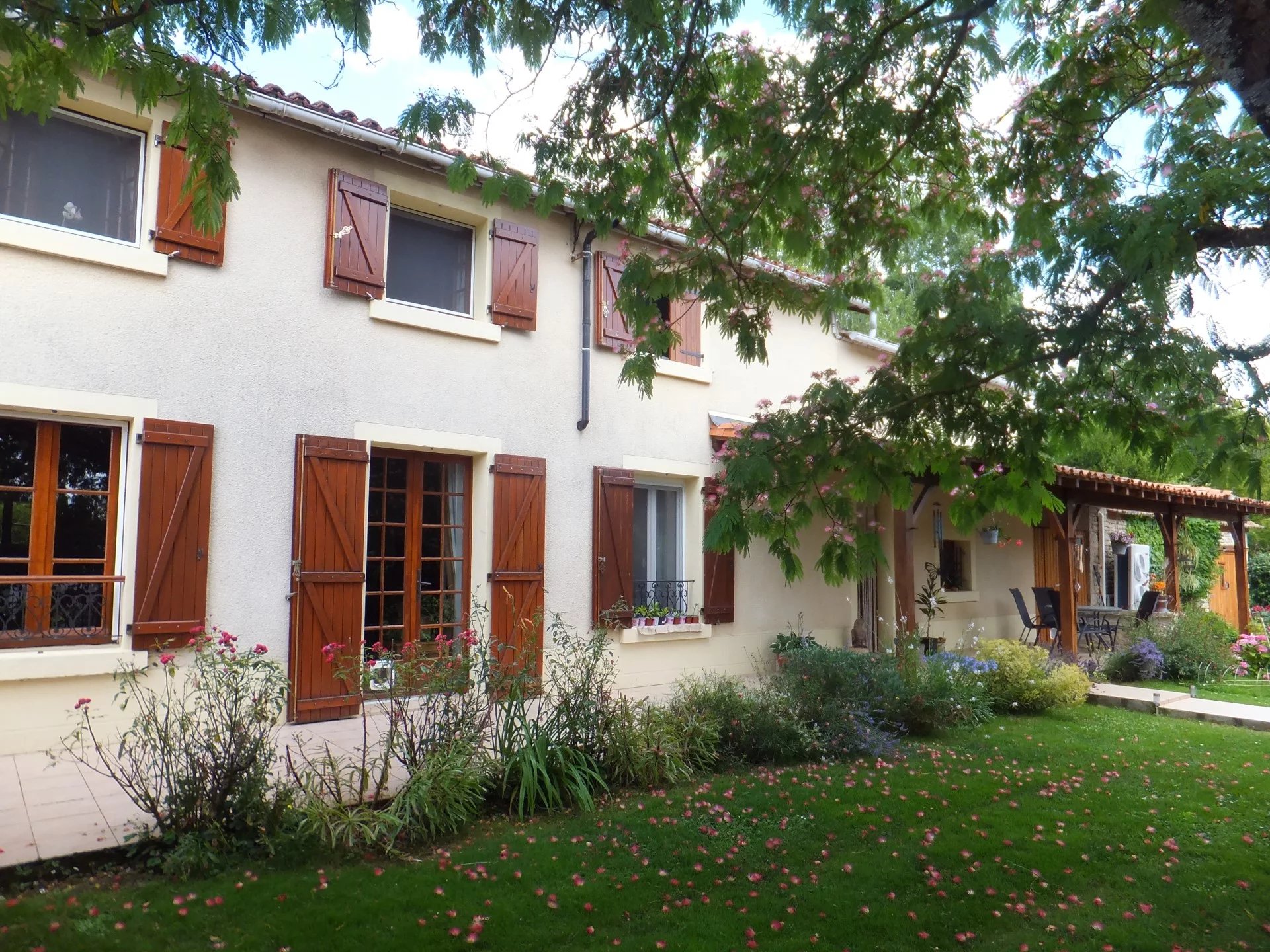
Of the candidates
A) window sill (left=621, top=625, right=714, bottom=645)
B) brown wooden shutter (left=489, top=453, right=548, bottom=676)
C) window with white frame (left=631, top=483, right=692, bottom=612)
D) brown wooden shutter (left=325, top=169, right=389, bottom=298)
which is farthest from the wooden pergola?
brown wooden shutter (left=325, top=169, right=389, bottom=298)

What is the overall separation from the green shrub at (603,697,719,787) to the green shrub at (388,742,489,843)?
960mm

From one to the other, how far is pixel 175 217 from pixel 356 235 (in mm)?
1360

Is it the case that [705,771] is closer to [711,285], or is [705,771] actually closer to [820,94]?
[711,285]

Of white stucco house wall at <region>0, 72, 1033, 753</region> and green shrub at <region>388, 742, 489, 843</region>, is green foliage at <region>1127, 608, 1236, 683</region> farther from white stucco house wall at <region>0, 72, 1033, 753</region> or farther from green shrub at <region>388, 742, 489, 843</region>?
green shrub at <region>388, 742, 489, 843</region>

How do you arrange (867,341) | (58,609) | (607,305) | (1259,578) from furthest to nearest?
(1259,578) < (867,341) < (607,305) < (58,609)

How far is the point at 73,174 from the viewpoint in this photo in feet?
20.0

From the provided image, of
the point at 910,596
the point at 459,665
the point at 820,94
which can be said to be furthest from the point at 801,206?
the point at 910,596

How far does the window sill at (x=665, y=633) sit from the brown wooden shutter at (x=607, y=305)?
2.82 metres

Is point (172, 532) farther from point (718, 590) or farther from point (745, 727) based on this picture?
point (718, 590)

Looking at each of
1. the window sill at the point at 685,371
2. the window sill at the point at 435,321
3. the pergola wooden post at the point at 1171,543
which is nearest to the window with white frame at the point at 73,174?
the window sill at the point at 435,321

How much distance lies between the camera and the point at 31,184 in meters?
5.91

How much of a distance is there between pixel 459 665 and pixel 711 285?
2557mm

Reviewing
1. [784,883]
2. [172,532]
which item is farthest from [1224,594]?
[172,532]

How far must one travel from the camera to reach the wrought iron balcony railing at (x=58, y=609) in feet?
18.5
